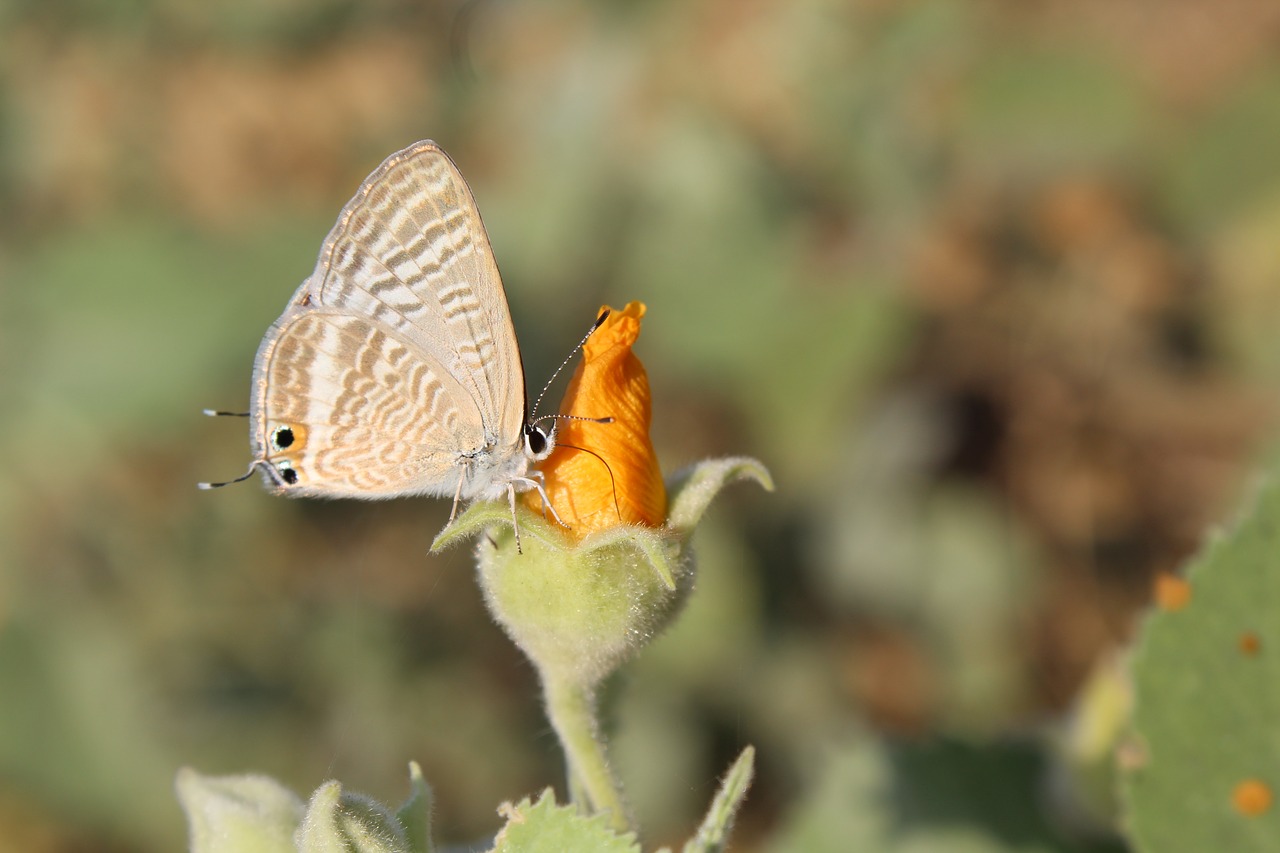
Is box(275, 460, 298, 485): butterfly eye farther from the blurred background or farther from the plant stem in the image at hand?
the blurred background

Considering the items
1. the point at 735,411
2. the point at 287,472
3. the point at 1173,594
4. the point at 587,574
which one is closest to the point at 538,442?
the point at 587,574

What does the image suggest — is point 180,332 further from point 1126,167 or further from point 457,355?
point 1126,167

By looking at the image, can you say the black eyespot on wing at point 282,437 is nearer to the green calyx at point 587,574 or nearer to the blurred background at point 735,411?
the green calyx at point 587,574

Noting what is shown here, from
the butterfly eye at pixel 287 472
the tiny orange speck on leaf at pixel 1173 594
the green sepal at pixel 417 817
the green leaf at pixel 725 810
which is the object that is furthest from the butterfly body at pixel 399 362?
the tiny orange speck on leaf at pixel 1173 594

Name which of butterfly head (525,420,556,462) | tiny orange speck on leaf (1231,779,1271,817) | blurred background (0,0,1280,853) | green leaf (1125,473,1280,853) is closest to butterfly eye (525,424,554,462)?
butterfly head (525,420,556,462)

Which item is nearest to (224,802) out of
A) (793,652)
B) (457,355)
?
(457,355)
